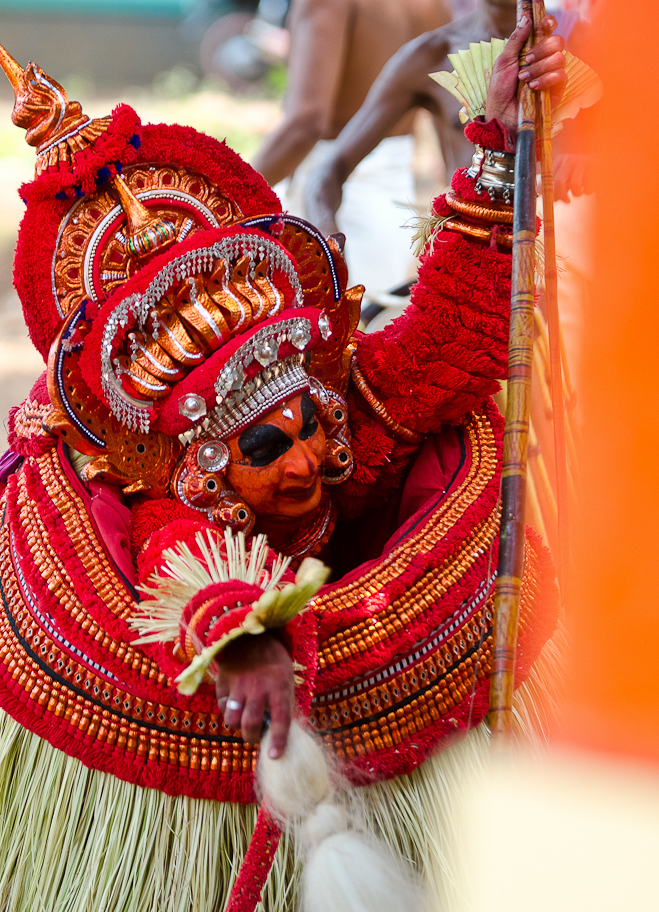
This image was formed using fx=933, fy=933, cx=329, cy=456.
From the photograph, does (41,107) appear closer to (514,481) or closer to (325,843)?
(514,481)

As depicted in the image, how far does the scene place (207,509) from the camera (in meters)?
1.27

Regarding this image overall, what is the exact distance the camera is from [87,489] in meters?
1.33

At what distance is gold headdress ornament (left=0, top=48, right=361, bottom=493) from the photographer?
47.6 inches

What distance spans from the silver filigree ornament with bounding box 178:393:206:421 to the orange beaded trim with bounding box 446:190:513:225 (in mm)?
479

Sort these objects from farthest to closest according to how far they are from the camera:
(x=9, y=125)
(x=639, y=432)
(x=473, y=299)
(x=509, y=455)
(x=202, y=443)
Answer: (x=9, y=125) → (x=473, y=299) → (x=202, y=443) → (x=509, y=455) → (x=639, y=432)

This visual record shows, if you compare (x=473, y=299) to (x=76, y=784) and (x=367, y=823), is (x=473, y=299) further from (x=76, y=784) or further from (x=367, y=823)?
(x=76, y=784)

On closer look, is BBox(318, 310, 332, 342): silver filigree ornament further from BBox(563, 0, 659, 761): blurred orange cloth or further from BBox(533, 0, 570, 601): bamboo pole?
BBox(563, 0, 659, 761): blurred orange cloth

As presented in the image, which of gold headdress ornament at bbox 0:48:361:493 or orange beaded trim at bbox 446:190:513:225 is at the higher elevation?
orange beaded trim at bbox 446:190:513:225

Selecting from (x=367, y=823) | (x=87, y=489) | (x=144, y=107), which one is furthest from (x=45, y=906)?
(x=144, y=107)

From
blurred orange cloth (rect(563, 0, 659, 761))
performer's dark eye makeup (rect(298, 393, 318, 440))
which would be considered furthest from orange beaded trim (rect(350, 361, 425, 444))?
blurred orange cloth (rect(563, 0, 659, 761))

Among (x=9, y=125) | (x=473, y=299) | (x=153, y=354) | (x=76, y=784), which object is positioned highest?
(x=9, y=125)

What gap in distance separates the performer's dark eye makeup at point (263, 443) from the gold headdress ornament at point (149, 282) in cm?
3

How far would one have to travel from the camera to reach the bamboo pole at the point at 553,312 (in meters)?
1.05

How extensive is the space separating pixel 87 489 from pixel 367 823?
0.59 m
